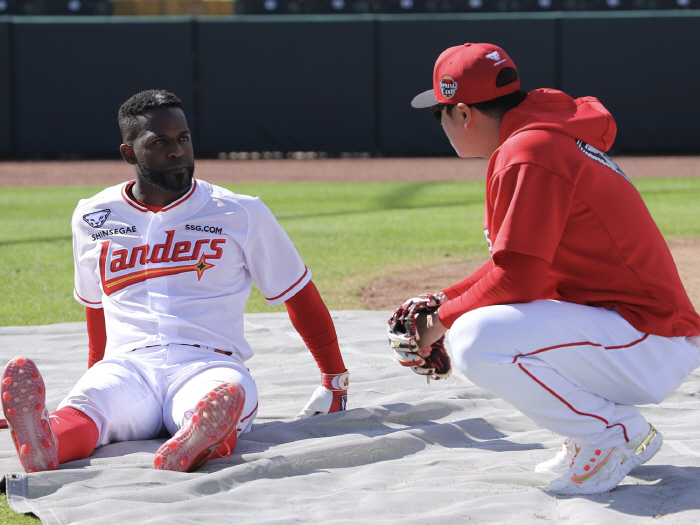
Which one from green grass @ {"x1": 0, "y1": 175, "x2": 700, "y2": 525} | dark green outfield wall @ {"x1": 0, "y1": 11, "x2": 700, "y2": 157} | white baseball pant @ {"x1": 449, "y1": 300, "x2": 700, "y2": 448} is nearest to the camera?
white baseball pant @ {"x1": 449, "y1": 300, "x2": 700, "y2": 448}

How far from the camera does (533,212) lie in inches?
96.0

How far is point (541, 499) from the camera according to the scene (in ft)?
8.29

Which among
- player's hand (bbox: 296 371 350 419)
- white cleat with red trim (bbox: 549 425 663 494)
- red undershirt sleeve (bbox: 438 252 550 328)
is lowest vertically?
player's hand (bbox: 296 371 350 419)

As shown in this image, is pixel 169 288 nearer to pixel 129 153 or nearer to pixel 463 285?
pixel 129 153

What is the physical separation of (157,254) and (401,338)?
985mm

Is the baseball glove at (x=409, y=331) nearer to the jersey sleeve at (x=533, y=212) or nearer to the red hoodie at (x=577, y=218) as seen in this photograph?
the red hoodie at (x=577, y=218)

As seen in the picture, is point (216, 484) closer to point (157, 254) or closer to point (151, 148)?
point (157, 254)

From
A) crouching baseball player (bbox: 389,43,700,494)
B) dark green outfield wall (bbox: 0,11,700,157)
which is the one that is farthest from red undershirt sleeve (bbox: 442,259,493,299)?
dark green outfield wall (bbox: 0,11,700,157)

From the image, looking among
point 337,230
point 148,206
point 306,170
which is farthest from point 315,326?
point 306,170

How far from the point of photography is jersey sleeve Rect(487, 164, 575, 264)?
2439mm

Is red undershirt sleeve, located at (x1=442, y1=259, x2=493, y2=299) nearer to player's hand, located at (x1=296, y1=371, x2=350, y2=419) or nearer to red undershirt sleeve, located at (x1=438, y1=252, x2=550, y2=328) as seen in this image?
red undershirt sleeve, located at (x1=438, y1=252, x2=550, y2=328)

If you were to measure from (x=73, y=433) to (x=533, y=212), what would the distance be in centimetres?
163

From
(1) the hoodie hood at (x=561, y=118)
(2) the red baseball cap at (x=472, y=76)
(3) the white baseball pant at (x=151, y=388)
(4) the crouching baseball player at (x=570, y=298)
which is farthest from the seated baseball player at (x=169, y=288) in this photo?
(1) the hoodie hood at (x=561, y=118)

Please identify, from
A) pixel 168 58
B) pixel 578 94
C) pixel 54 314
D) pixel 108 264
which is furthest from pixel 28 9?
pixel 108 264
